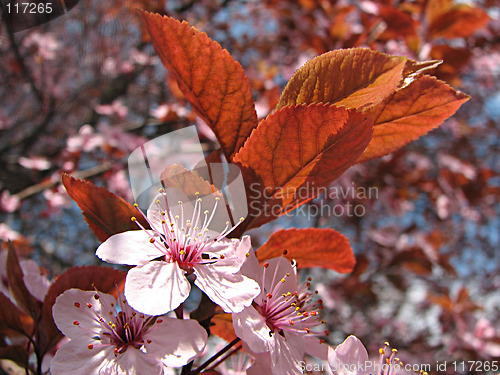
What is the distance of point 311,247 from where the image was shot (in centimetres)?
61

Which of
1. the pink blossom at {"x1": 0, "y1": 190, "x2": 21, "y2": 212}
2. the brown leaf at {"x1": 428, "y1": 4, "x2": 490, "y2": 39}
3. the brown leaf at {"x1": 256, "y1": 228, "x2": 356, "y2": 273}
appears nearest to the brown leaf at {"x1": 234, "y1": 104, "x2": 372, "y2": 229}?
the brown leaf at {"x1": 256, "y1": 228, "x2": 356, "y2": 273}

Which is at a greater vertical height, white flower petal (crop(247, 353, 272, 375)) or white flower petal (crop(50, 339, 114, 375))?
white flower petal (crop(50, 339, 114, 375))

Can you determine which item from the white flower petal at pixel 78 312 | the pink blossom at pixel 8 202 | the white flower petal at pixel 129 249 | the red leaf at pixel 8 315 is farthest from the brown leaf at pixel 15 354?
the pink blossom at pixel 8 202

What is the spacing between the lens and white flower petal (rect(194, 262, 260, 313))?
1.48 feet

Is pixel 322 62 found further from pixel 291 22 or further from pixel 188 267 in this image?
pixel 291 22

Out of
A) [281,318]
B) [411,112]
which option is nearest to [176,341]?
[281,318]

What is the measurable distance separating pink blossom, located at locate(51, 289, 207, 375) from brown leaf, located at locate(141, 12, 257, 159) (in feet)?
0.90

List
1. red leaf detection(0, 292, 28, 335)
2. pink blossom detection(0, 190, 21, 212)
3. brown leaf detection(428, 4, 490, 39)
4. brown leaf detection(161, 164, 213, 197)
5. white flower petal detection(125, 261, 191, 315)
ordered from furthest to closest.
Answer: pink blossom detection(0, 190, 21, 212), brown leaf detection(428, 4, 490, 39), red leaf detection(0, 292, 28, 335), brown leaf detection(161, 164, 213, 197), white flower petal detection(125, 261, 191, 315)

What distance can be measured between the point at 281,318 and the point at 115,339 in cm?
23

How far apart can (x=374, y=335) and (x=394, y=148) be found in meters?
3.65

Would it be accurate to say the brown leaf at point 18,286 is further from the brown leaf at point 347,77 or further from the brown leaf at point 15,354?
the brown leaf at point 347,77

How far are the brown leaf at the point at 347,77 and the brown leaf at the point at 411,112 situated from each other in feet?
0.16

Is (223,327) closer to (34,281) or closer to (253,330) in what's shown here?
(253,330)

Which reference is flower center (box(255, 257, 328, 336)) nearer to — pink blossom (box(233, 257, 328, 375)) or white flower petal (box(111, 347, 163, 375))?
pink blossom (box(233, 257, 328, 375))
